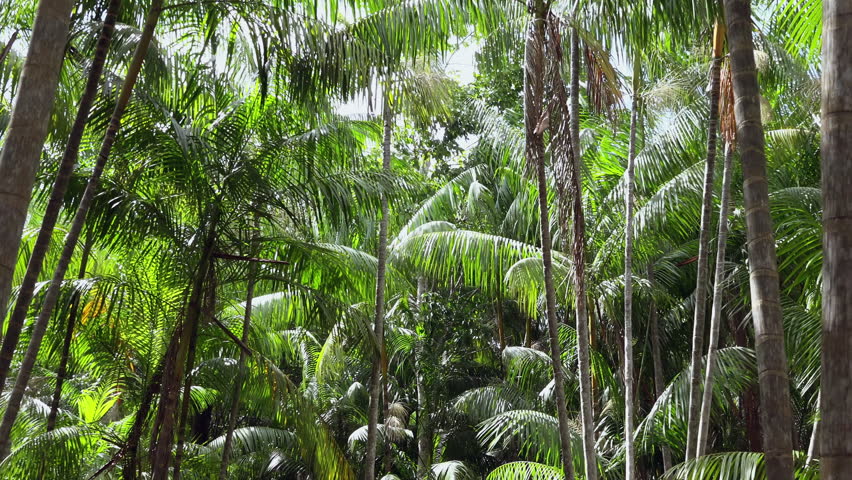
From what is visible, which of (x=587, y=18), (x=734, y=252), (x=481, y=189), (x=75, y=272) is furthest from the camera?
(x=481, y=189)

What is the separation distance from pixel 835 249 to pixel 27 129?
2.89 meters

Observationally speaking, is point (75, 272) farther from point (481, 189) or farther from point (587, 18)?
point (481, 189)

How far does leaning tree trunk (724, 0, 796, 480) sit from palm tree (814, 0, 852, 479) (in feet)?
2.86

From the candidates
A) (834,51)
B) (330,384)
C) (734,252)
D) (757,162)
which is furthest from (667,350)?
(834,51)

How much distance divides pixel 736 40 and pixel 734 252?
1090cm

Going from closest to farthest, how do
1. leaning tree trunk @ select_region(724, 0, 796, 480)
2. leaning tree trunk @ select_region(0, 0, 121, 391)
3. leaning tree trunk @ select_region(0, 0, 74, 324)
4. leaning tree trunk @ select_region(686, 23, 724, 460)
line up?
leaning tree trunk @ select_region(0, 0, 74, 324) → leaning tree trunk @ select_region(724, 0, 796, 480) → leaning tree trunk @ select_region(0, 0, 121, 391) → leaning tree trunk @ select_region(686, 23, 724, 460)

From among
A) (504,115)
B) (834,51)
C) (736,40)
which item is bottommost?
(834,51)

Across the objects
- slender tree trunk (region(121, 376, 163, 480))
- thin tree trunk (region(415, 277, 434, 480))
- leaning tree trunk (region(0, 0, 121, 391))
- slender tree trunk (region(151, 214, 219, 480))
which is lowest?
thin tree trunk (region(415, 277, 434, 480))

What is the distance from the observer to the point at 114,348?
31.9 feet

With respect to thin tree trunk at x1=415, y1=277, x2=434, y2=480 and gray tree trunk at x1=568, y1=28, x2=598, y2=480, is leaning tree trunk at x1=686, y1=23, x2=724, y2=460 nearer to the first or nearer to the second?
gray tree trunk at x1=568, y1=28, x2=598, y2=480

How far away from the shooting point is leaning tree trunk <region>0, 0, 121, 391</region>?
496cm

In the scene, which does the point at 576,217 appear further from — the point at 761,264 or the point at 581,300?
the point at 761,264

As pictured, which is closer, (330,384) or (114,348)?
(114,348)

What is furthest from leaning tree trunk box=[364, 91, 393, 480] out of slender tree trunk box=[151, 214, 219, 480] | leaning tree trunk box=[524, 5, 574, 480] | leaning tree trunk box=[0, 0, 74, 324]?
leaning tree trunk box=[0, 0, 74, 324]
